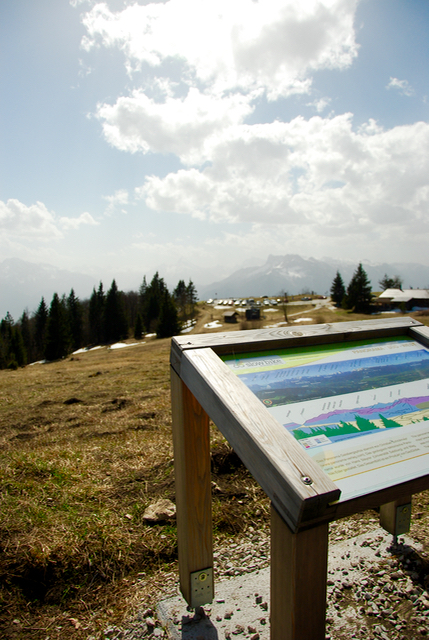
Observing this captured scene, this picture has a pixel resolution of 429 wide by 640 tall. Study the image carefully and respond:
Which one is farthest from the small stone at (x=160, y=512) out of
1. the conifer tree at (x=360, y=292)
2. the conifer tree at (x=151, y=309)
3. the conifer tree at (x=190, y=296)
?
the conifer tree at (x=190, y=296)

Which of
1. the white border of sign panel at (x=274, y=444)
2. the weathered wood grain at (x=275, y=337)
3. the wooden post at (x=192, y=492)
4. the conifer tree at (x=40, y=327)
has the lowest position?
the conifer tree at (x=40, y=327)

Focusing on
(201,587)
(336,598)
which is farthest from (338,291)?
(201,587)

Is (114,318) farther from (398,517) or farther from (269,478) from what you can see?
(269,478)

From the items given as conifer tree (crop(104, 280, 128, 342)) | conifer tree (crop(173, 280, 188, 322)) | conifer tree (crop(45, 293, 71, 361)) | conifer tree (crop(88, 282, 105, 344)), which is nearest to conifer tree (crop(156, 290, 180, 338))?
conifer tree (crop(104, 280, 128, 342))

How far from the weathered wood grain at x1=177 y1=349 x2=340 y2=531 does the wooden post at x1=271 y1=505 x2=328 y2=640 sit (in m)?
0.09

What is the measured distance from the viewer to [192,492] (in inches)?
103

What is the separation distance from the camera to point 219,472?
4.64m

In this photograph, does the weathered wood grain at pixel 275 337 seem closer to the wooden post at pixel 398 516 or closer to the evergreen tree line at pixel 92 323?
the wooden post at pixel 398 516

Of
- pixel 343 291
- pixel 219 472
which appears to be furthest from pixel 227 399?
pixel 343 291

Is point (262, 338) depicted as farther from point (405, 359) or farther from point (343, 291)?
point (343, 291)

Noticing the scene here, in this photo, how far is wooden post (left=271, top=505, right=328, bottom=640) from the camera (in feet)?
4.48

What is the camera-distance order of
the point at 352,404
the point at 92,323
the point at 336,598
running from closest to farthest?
the point at 352,404 → the point at 336,598 → the point at 92,323

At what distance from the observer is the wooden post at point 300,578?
137 cm

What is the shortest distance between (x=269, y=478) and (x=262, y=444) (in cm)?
14
